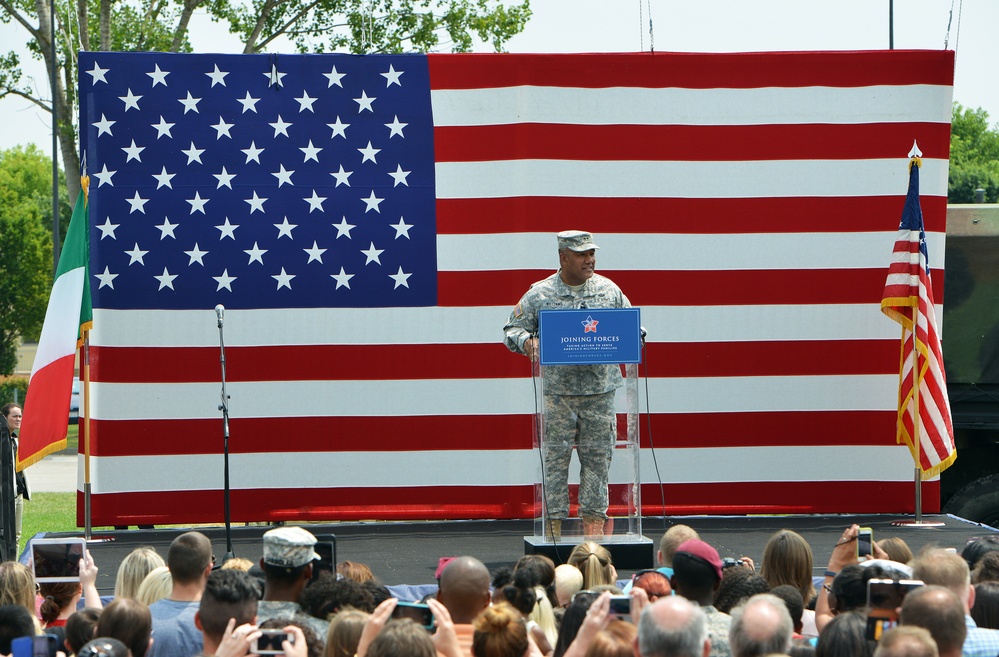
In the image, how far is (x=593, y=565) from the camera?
16.3ft

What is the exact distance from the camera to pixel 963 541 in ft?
24.0

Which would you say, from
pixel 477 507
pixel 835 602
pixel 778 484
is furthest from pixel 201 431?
pixel 835 602

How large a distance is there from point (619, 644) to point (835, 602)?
4.46ft

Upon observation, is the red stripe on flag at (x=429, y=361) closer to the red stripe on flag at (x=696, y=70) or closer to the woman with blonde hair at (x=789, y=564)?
the red stripe on flag at (x=696, y=70)

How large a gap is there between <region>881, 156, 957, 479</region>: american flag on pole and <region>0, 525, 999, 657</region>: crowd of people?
3128 millimetres

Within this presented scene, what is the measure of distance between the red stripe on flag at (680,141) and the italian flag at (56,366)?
241cm

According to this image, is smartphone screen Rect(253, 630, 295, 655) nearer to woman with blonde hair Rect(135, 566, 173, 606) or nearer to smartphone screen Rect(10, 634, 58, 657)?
smartphone screen Rect(10, 634, 58, 657)

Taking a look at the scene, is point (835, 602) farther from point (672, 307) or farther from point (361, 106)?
point (361, 106)

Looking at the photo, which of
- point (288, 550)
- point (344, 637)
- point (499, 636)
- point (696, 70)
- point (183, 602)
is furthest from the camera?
point (696, 70)

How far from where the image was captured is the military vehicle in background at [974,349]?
27.9 feet

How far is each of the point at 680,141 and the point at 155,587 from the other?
5226 mm

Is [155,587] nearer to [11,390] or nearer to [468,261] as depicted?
[468,261]

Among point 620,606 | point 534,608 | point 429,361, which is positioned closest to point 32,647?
point 620,606

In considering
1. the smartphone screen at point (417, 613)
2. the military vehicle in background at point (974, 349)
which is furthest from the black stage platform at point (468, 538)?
the smartphone screen at point (417, 613)
